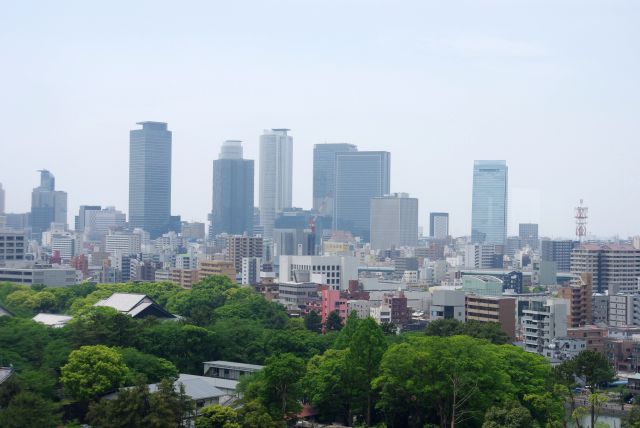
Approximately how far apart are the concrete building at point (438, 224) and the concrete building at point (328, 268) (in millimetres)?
88559

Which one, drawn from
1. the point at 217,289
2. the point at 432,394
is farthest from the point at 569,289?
the point at 432,394

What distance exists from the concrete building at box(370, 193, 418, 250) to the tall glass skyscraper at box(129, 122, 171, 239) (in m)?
29.3

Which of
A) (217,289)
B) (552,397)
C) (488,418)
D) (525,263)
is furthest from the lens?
(525,263)

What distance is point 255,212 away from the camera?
14075 cm

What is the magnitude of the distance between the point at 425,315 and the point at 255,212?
317 ft

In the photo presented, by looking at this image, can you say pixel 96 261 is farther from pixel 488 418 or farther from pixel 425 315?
pixel 488 418

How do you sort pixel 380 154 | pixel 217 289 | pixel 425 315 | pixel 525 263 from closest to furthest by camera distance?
pixel 217 289
pixel 425 315
pixel 525 263
pixel 380 154

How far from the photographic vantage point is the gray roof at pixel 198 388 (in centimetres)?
1941

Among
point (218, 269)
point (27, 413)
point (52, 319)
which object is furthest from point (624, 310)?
point (27, 413)

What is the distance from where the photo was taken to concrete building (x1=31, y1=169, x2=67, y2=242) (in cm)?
12444

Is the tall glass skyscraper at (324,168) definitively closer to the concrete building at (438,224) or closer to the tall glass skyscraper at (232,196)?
the tall glass skyscraper at (232,196)

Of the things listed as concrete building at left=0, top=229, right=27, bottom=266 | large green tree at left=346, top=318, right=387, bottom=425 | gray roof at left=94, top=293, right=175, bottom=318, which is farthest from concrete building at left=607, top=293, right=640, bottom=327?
concrete building at left=0, top=229, right=27, bottom=266

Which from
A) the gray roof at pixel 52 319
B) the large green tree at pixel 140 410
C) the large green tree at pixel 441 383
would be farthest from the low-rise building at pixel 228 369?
the gray roof at pixel 52 319

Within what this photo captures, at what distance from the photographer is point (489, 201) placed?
5384 inches
